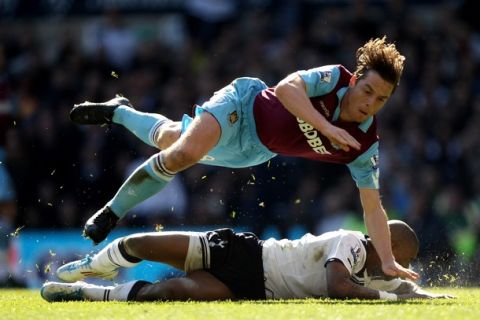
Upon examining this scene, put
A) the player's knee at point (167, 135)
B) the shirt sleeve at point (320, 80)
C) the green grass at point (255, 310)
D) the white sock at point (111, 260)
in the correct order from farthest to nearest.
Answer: the player's knee at point (167, 135), the shirt sleeve at point (320, 80), the white sock at point (111, 260), the green grass at point (255, 310)

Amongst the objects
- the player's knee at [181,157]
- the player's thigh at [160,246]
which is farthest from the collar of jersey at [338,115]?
the player's thigh at [160,246]

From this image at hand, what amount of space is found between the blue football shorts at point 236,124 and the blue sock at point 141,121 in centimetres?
40

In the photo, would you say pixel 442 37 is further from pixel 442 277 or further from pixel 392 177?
pixel 442 277

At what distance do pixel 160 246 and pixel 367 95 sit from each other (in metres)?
1.81

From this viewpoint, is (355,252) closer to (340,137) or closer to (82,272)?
(340,137)

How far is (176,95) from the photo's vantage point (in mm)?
15859

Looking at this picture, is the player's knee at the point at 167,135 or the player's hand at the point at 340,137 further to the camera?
the player's knee at the point at 167,135

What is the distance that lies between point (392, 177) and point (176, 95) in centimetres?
307

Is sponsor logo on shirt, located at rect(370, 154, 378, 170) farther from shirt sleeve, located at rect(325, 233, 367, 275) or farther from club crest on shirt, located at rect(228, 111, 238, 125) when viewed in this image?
club crest on shirt, located at rect(228, 111, 238, 125)

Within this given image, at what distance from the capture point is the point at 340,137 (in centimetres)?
793

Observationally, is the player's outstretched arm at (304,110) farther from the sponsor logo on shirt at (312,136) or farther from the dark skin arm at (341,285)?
the dark skin arm at (341,285)

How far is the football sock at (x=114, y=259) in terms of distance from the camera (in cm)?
839

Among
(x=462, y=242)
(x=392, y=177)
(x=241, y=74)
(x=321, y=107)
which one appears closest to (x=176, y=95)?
(x=241, y=74)

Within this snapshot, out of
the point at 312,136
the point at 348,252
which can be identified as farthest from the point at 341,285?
the point at 312,136
